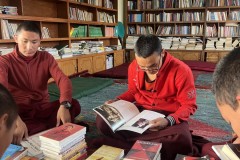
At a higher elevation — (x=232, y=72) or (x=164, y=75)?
(x=232, y=72)

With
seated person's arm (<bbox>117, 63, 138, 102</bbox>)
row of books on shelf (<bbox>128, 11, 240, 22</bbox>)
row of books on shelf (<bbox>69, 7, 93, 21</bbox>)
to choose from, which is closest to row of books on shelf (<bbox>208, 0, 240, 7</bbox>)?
row of books on shelf (<bbox>128, 11, 240, 22</bbox>)

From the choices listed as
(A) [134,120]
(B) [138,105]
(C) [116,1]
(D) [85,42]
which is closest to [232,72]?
(A) [134,120]

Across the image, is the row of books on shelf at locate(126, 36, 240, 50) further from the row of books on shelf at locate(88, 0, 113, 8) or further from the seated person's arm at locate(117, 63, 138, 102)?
the seated person's arm at locate(117, 63, 138, 102)

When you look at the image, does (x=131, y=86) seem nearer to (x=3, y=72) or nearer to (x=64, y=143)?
(x=64, y=143)

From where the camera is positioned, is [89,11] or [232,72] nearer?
[232,72]

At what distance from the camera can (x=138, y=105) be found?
1807 mm

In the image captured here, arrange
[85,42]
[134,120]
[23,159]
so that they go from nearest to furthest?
[23,159] < [134,120] < [85,42]

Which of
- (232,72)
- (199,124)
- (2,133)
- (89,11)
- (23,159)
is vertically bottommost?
(199,124)

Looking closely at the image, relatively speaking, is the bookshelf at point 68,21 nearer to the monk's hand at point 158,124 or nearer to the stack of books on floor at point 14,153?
the stack of books on floor at point 14,153

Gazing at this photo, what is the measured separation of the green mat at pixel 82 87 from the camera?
9.40ft

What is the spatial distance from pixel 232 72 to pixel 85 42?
4.06 meters

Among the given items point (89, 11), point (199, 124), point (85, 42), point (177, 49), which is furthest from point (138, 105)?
point (177, 49)

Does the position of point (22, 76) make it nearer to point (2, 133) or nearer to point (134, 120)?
point (134, 120)

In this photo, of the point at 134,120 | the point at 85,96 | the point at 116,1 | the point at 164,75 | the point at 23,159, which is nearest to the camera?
the point at 23,159
